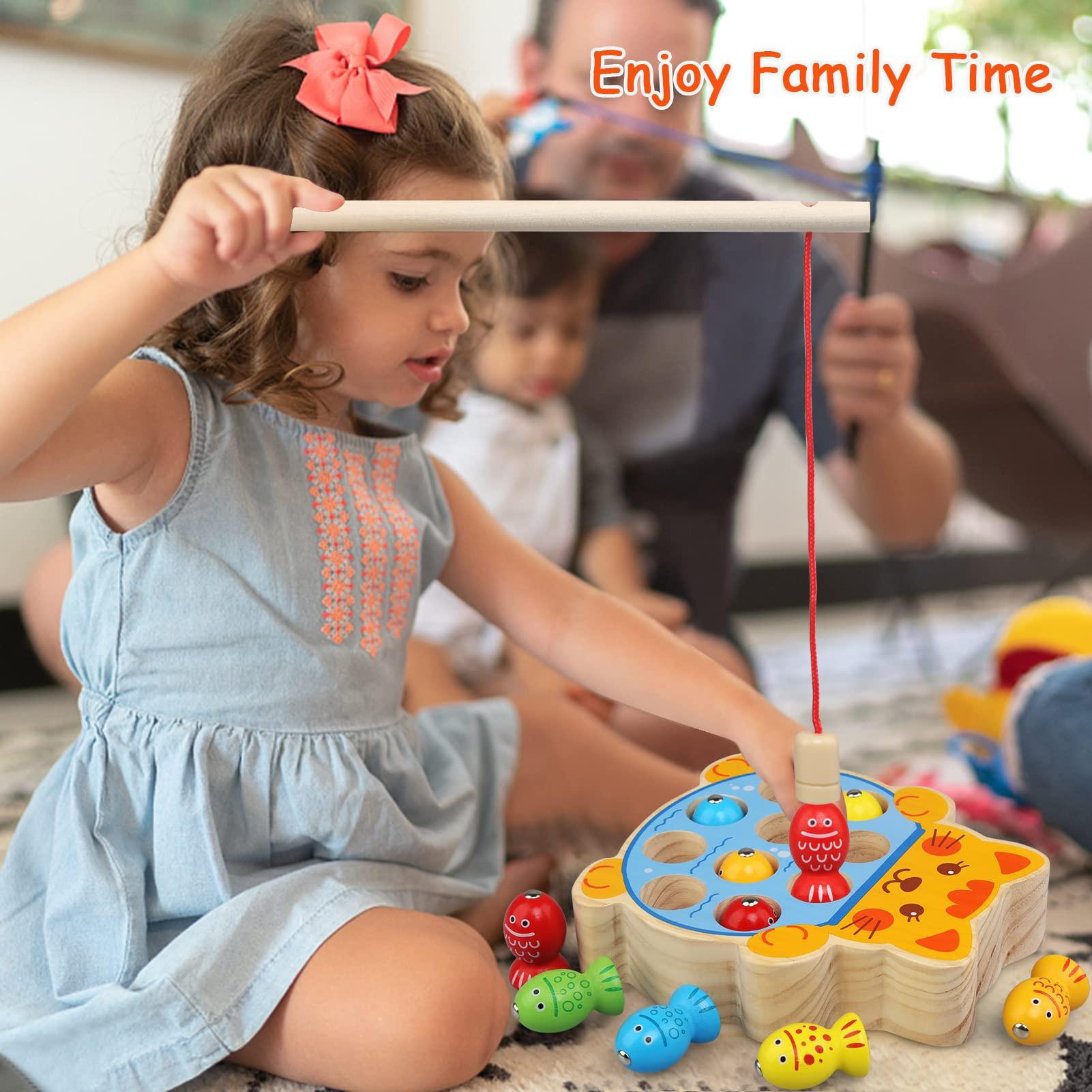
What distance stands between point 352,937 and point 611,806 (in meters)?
0.29

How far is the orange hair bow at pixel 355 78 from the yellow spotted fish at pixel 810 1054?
1.65 ft

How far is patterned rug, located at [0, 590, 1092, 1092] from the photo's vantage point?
570 millimetres

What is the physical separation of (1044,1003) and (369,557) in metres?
0.43

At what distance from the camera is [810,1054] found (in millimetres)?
548

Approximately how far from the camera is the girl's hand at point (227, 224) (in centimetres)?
48

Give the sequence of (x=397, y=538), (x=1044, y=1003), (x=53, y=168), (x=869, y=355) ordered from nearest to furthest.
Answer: (x=1044, y=1003) < (x=397, y=538) < (x=869, y=355) < (x=53, y=168)

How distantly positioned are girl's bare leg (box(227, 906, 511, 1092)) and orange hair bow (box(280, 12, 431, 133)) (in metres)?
0.43

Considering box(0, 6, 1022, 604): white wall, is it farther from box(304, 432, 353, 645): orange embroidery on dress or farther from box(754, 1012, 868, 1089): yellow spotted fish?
box(754, 1012, 868, 1089): yellow spotted fish

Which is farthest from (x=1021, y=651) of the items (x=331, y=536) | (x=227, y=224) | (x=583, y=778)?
(x=227, y=224)

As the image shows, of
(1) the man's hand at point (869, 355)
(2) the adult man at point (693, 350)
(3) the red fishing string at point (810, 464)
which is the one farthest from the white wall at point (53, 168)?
(3) the red fishing string at point (810, 464)

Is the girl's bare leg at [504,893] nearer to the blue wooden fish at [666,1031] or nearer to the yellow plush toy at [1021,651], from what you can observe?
the blue wooden fish at [666,1031]

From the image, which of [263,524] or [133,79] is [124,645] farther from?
[133,79]

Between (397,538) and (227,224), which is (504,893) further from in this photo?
(227,224)

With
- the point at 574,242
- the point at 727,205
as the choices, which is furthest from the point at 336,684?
the point at 574,242
